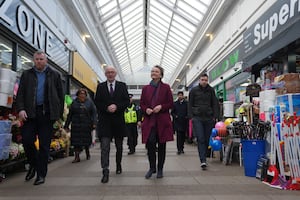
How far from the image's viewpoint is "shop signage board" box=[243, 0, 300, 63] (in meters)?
4.94

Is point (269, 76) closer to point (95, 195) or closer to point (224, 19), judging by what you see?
point (95, 195)

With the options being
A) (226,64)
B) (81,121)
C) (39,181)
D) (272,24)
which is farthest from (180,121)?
(39,181)

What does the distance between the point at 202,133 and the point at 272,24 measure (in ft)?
7.49

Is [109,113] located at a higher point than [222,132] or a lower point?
higher

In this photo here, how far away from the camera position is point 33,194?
3684 millimetres

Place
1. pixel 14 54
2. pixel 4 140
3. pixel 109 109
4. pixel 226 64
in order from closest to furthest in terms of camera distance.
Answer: pixel 4 140, pixel 109 109, pixel 14 54, pixel 226 64

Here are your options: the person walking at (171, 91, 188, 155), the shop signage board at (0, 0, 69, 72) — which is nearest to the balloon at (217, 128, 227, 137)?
the person walking at (171, 91, 188, 155)

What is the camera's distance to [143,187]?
4.01 meters

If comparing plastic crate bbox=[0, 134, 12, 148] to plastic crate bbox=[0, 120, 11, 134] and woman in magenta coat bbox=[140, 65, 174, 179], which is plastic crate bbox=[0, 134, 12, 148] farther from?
woman in magenta coat bbox=[140, 65, 174, 179]

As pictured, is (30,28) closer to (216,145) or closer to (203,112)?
(203,112)

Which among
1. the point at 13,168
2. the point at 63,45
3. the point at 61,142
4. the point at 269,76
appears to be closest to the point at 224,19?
the point at 63,45

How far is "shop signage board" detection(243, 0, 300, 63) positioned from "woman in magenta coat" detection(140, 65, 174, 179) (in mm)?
2088

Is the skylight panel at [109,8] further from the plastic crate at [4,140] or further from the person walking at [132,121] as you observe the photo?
the plastic crate at [4,140]

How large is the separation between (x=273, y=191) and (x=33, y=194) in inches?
108
